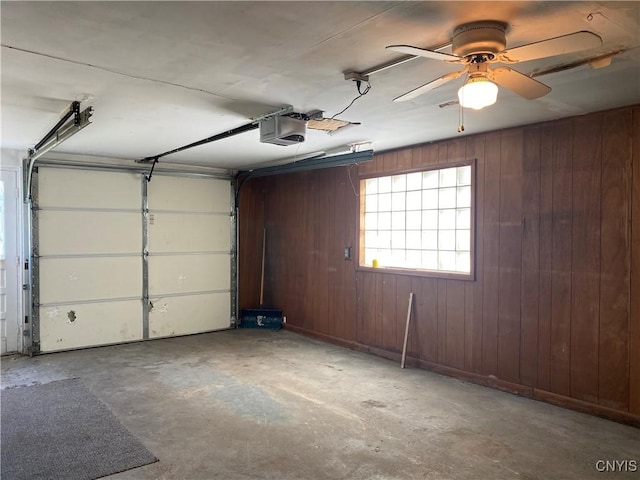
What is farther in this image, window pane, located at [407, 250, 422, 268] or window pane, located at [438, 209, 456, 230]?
window pane, located at [407, 250, 422, 268]

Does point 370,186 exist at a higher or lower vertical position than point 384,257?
higher

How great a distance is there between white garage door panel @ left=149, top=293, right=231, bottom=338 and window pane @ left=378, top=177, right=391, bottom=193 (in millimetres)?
2907

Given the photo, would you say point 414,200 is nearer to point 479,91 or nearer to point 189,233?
point 479,91

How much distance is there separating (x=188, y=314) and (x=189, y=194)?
5.51 feet

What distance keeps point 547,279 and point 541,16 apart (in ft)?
8.07

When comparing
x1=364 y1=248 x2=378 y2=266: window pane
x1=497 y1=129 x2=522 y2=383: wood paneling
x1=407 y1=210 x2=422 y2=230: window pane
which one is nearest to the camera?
x1=497 y1=129 x2=522 y2=383: wood paneling

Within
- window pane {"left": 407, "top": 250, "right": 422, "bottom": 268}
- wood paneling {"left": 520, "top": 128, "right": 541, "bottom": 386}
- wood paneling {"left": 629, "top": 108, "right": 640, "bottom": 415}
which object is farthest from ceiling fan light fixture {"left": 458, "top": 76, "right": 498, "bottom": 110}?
window pane {"left": 407, "top": 250, "right": 422, "bottom": 268}

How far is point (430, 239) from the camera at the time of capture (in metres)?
4.85

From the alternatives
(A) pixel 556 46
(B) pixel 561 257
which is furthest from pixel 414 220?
(A) pixel 556 46

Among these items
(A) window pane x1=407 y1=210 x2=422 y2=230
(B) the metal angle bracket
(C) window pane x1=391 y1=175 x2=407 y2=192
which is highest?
(B) the metal angle bracket

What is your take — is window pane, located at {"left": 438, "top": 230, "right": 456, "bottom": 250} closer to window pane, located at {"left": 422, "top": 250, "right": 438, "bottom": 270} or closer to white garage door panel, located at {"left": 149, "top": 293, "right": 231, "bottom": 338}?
window pane, located at {"left": 422, "top": 250, "right": 438, "bottom": 270}

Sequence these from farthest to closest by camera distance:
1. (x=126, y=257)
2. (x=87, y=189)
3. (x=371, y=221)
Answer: (x=126, y=257), (x=87, y=189), (x=371, y=221)

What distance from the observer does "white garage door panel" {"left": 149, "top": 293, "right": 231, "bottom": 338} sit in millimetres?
6203

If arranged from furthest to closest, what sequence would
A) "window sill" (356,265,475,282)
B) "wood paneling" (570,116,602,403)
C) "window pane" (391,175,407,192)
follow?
1. "window pane" (391,175,407,192)
2. "window sill" (356,265,475,282)
3. "wood paneling" (570,116,602,403)
